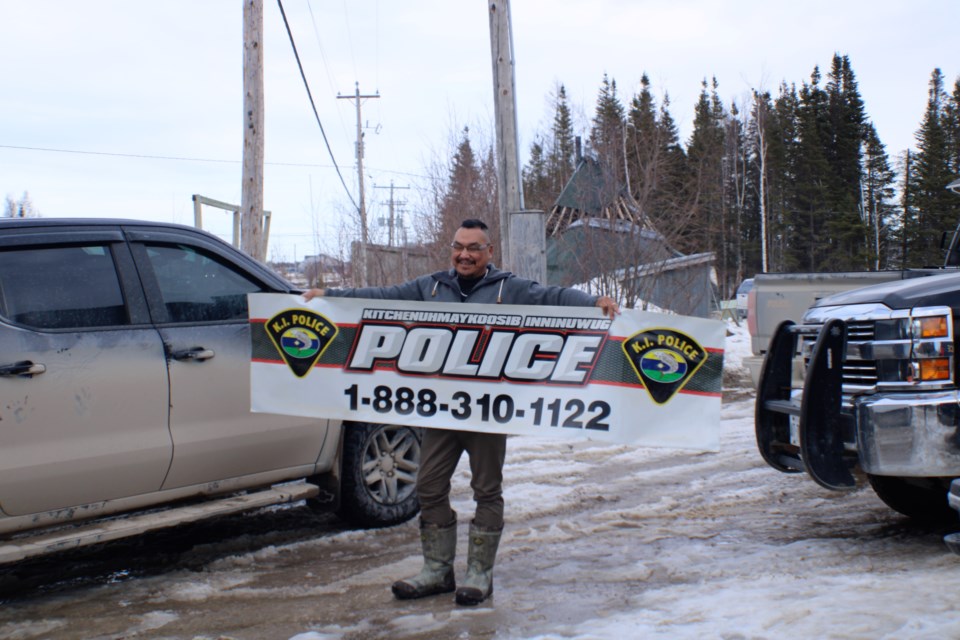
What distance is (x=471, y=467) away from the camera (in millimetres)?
4629

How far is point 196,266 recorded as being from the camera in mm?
5211

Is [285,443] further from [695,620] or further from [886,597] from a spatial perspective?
[886,597]

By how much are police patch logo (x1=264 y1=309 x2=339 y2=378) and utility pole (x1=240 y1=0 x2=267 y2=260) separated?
6570 mm

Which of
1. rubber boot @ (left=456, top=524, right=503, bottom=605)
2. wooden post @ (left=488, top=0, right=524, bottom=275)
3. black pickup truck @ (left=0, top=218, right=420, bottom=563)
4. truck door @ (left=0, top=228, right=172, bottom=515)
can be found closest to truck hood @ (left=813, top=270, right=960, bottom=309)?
rubber boot @ (left=456, top=524, right=503, bottom=605)

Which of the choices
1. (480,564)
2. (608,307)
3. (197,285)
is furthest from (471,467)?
(197,285)

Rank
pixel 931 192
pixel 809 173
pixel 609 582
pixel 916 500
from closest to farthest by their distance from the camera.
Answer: pixel 609 582 < pixel 916 500 < pixel 931 192 < pixel 809 173

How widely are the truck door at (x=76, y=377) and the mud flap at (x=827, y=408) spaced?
10.6 feet

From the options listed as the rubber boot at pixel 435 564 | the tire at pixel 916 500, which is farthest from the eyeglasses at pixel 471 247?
the tire at pixel 916 500

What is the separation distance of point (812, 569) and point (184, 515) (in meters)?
3.26

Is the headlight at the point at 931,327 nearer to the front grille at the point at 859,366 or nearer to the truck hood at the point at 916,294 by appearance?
the truck hood at the point at 916,294

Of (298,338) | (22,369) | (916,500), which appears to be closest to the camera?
(22,369)

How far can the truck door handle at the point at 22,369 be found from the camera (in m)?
4.14

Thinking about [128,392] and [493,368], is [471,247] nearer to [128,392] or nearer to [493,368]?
[493,368]

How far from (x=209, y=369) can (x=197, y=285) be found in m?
0.51
